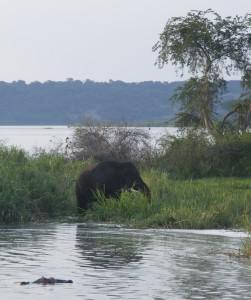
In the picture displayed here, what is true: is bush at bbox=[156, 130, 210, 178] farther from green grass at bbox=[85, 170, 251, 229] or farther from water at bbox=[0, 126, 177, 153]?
green grass at bbox=[85, 170, 251, 229]

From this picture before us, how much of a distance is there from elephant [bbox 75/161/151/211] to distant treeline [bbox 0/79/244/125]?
6278 centimetres

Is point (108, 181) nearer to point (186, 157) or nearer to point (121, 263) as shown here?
point (121, 263)

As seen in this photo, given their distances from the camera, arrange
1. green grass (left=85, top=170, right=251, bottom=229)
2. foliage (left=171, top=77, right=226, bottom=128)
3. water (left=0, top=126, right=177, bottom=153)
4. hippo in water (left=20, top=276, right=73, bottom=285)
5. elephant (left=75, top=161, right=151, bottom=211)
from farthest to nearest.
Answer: foliage (left=171, top=77, right=226, bottom=128)
water (left=0, top=126, right=177, bottom=153)
elephant (left=75, top=161, right=151, bottom=211)
green grass (left=85, top=170, right=251, bottom=229)
hippo in water (left=20, top=276, right=73, bottom=285)

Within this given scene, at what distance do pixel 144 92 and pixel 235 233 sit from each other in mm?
75761

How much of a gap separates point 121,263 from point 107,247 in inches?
78.5

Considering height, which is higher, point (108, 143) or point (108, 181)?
point (108, 143)

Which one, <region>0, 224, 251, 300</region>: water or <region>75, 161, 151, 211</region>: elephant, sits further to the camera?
<region>75, 161, 151, 211</region>: elephant

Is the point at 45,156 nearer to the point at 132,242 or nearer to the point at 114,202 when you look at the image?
Result: the point at 114,202

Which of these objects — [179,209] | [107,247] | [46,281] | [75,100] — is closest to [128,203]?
[179,209]

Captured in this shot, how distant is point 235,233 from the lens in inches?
765

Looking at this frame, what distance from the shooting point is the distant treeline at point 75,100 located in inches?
3553

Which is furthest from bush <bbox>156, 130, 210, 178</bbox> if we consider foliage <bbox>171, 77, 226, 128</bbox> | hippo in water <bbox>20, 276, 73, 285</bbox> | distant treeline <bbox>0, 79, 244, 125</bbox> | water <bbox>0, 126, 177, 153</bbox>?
distant treeline <bbox>0, 79, 244, 125</bbox>

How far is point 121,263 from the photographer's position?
51.0 feet

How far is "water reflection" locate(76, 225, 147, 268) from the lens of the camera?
15.8 m
